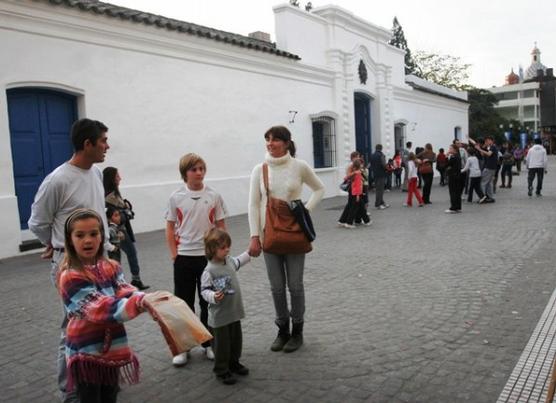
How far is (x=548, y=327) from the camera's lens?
4309 mm

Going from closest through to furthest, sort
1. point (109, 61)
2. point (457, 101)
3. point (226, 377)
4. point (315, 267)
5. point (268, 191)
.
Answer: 1. point (226, 377)
2. point (268, 191)
3. point (315, 267)
4. point (109, 61)
5. point (457, 101)

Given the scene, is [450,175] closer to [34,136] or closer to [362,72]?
[362,72]

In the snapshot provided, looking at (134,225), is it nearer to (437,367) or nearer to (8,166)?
(8,166)

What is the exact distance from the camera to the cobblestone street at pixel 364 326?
3.36 meters

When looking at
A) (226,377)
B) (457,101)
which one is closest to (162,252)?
(226,377)

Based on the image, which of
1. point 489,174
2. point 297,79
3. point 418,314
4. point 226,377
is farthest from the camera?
point 297,79

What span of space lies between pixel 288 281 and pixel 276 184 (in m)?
0.81

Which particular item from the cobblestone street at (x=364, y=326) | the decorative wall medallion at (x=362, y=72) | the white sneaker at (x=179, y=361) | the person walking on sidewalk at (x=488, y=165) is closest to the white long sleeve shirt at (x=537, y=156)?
the person walking on sidewalk at (x=488, y=165)

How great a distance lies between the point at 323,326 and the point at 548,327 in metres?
1.98

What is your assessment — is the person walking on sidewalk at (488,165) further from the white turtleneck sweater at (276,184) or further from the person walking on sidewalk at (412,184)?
the white turtleneck sweater at (276,184)

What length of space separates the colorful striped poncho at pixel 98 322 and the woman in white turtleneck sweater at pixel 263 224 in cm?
159

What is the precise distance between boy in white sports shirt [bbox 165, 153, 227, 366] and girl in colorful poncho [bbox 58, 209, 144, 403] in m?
1.35

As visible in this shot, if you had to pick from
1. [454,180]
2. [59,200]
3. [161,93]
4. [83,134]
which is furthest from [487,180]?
[59,200]

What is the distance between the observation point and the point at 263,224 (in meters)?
4.04
